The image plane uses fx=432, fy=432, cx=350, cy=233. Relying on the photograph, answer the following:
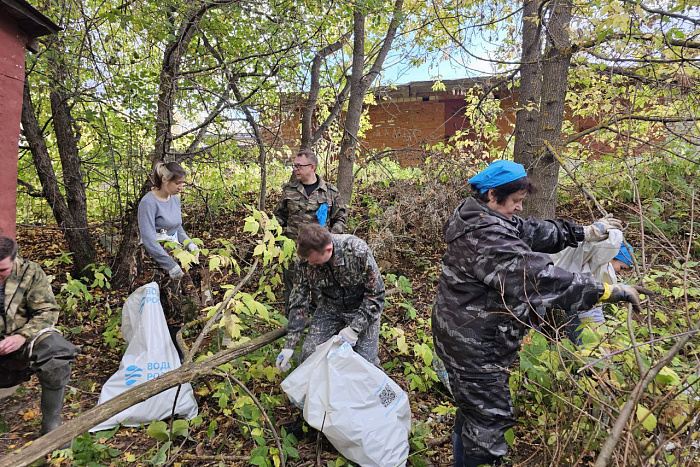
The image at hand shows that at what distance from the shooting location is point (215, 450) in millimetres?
2836

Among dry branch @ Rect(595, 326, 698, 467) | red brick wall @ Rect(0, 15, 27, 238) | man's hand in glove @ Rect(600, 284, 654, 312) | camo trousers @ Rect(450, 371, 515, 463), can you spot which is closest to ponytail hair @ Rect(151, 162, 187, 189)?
red brick wall @ Rect(0, 15, 27, 238)

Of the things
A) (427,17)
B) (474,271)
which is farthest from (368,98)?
(474,271)

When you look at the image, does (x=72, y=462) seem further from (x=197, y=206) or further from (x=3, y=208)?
(x=197, y=206)

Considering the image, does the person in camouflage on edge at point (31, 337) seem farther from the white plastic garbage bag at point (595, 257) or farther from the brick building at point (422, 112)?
the brick building at point (422, 112)

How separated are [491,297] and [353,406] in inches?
38.8

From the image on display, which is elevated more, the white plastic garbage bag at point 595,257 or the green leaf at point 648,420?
the white plastic garbage bag at point 595,257

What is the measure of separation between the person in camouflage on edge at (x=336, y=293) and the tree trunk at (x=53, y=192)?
149 inches

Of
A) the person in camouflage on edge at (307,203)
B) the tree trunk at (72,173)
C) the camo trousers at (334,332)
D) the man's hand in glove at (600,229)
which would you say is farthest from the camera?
the tree trunk at (72,173)

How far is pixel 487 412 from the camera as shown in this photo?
205 centimetres

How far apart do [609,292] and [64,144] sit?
6.18 meters

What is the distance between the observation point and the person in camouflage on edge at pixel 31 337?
2.79 m

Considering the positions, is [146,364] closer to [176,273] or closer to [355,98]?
[176,273]

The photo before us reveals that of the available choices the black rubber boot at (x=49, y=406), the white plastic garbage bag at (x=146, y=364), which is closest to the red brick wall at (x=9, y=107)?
the white plastic garbage bag at (x=146, y=364)

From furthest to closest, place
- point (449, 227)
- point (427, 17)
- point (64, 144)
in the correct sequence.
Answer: point (427, 17)
point (64, 144)
point (449, 227)
